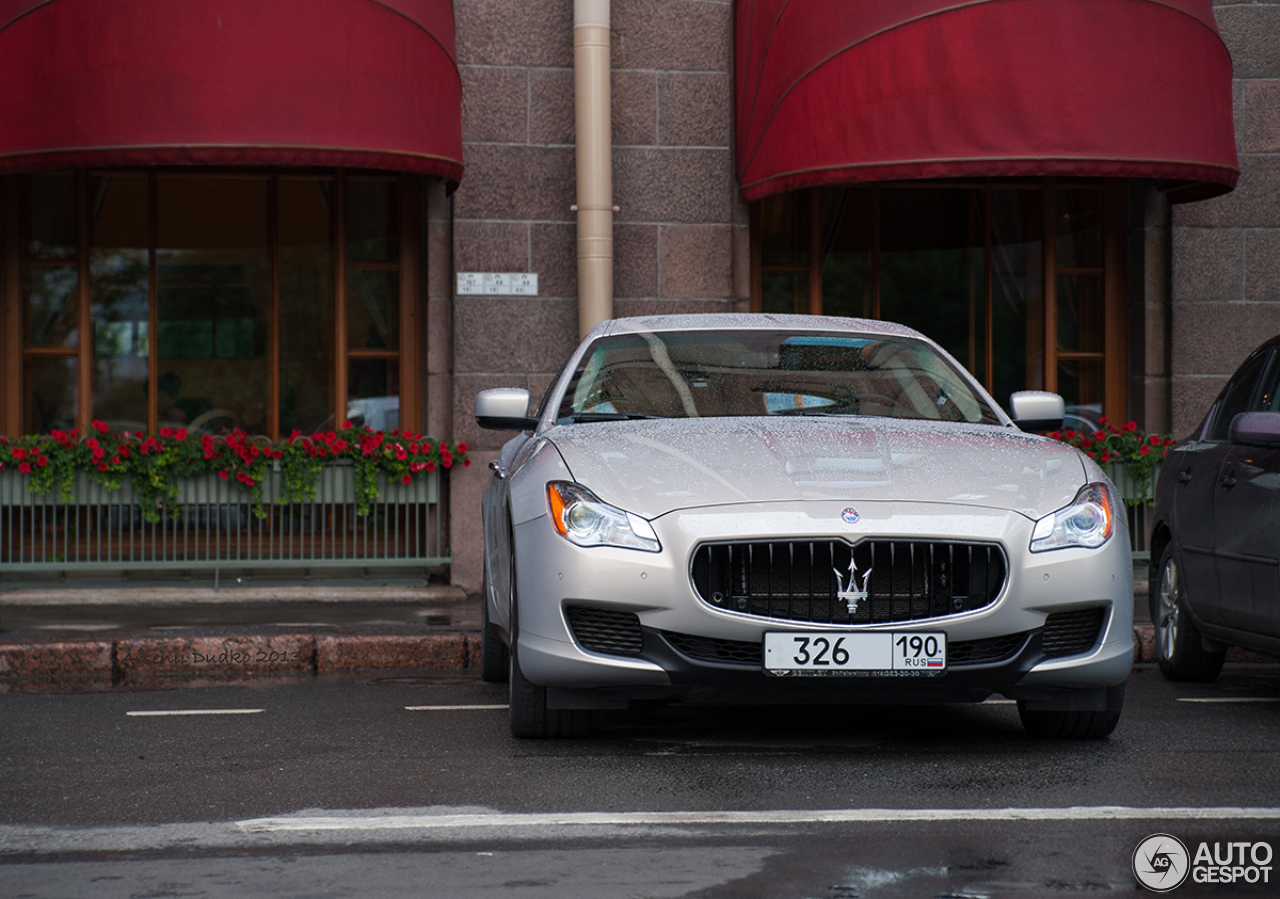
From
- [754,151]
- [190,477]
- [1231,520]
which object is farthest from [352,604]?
[1231,520]

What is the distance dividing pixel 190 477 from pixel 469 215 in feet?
9.23

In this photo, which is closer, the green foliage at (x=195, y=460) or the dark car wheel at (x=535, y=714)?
the dark car wheel at (x=535, y=714)

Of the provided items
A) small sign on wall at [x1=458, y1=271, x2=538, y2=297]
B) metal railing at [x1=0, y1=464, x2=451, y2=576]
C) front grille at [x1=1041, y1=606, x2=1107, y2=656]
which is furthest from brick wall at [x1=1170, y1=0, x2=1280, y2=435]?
front grille at [x1=1041, y1=606, x2=1107, y2=656]

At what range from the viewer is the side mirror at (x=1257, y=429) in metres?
6.18

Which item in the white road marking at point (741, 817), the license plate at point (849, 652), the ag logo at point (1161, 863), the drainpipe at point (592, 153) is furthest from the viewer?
the drainpipe at point (592, 153)

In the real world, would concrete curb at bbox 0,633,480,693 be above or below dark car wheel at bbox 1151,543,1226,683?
below

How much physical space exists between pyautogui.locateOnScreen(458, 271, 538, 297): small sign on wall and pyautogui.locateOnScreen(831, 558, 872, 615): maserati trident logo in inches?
293

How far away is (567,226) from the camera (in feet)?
40.0

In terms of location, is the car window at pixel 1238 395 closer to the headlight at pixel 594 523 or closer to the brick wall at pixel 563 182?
the headlight at pixel 594 523

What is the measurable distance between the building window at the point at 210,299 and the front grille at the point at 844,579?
791 cm

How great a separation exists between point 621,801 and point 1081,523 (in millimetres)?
1776

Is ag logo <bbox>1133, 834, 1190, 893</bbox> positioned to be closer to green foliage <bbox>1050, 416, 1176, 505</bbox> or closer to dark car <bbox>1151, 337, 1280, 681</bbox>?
dark car <bbox>1151, 337, 1280, 681</bbox>

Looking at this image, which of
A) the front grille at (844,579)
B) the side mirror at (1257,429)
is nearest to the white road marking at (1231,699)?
the side mirror at (1257,429)

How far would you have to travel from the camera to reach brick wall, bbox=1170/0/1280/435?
12.5 m
